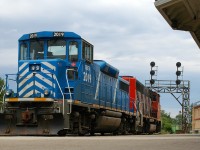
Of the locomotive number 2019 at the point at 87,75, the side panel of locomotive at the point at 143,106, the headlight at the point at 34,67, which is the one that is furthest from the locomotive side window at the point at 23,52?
the side panel of locomotive at the point at 143,106

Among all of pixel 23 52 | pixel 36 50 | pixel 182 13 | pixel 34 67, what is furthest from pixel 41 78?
pixel 182 13

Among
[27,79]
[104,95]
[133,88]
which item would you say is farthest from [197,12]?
[133,88]

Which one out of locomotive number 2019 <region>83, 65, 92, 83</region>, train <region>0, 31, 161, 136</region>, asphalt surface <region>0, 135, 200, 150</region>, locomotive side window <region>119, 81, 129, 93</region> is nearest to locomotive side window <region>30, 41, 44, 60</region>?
train <region>0, 31, 161, 136</region>

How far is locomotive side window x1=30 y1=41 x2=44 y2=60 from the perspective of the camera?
56.1 ft

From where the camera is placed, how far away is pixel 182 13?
40.9ft

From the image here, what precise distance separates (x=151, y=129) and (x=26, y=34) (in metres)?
17.0

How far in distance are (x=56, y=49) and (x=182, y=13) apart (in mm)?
6322

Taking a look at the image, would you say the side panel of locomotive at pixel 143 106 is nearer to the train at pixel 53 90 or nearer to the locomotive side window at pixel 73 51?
the train at pixel 53 90

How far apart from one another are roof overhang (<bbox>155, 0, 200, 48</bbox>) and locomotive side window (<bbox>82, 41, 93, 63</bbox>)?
502 cm

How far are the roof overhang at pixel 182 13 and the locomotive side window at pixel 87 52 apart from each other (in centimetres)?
502

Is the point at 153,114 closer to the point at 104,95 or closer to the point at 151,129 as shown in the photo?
the point at 151,129

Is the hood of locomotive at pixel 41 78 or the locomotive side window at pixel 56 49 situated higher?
the locomotive side window at pixel 56 49

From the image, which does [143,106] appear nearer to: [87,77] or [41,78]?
[87,77]

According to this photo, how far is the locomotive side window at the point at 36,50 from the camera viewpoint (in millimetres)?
17109
